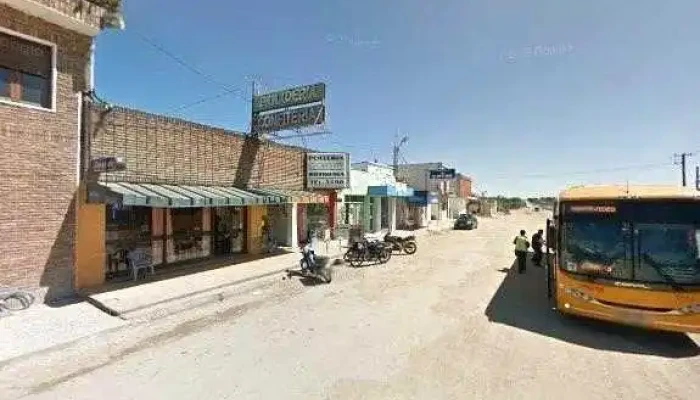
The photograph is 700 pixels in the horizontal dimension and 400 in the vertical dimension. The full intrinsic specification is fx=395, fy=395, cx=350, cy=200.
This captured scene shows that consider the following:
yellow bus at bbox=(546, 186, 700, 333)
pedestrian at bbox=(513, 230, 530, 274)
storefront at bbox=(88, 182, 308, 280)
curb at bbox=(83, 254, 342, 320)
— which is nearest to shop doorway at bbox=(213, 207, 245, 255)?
storefront at bbox=(88, 182, 308, 280)

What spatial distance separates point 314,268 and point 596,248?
802 centimetres

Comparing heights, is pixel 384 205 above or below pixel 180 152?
below

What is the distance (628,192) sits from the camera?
819 cm

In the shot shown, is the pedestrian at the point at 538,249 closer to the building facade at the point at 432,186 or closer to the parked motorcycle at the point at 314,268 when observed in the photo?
the parked motorcycle at the point at 314,268

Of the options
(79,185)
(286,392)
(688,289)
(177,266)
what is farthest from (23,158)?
(688,289)

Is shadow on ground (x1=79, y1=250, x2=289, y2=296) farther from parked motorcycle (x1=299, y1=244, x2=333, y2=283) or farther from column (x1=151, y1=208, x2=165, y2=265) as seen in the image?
parked motorcycle (x1=299, y1=244, x2=333, y2=283)

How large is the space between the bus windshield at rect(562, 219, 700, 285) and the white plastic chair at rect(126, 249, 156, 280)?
11142 millimetres

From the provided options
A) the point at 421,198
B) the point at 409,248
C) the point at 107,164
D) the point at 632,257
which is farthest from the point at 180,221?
the point at 421,198

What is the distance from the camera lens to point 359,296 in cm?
1087

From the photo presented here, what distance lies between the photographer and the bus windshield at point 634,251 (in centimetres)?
718

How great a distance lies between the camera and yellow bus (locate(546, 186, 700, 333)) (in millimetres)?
7051

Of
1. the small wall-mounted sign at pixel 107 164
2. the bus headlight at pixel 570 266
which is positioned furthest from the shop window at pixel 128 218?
the bus headlight at pixel 570 266

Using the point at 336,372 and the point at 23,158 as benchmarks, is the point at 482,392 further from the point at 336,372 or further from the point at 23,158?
the point at 23,158

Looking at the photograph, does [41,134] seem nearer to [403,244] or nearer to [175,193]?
[175,193]
